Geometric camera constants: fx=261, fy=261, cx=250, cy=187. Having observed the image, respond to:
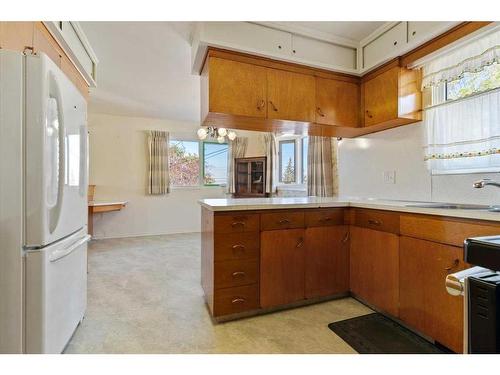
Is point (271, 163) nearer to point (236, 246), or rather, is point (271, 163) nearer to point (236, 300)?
point (236, 246)

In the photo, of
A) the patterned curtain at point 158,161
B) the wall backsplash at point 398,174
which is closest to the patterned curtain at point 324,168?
the wall backsplash at point 398,174

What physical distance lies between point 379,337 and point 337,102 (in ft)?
6.63

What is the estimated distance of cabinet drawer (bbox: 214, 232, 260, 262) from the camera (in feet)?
6.34

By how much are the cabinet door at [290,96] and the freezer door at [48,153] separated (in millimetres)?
1490

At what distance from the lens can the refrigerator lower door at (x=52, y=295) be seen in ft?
4.02

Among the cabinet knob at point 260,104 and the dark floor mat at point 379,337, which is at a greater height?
the cabinet knob at point 260,104

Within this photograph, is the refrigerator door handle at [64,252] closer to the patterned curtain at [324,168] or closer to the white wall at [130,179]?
the patterned curtain at [324,168]

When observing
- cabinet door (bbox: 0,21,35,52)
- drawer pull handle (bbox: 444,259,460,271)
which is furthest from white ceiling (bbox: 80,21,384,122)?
drawer pull handle (bbox: 444,259,460,271)

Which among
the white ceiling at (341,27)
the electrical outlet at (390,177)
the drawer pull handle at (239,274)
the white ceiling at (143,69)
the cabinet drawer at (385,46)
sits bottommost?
the drawer pull handle at (239,274)

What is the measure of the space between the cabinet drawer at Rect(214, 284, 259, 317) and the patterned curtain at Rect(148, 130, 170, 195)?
3.82 meters

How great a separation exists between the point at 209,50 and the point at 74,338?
2.31 metres

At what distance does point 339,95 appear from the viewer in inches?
102

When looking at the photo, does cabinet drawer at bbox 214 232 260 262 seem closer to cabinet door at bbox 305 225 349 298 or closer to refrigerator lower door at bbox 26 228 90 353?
cabinet door at bbox 305 225 349 298

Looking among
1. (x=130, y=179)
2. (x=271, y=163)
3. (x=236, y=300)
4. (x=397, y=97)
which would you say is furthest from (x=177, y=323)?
(x=130, y=179)
